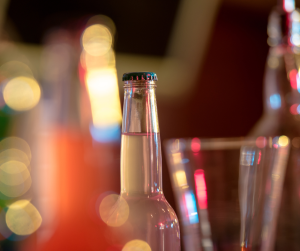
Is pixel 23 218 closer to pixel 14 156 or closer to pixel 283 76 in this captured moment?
pixel 14 156

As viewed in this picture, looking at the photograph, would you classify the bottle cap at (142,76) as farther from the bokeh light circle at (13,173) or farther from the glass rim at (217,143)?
the bokeh light circle at (13,173)

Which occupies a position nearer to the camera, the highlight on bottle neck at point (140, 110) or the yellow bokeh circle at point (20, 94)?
the highlight on bottle neck at point (140, 110)

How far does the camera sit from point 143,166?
0.28 m

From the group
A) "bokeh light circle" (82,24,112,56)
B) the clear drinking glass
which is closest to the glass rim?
the clear drinking glass

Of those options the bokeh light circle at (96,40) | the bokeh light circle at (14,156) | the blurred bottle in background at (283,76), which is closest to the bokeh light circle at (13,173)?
the bokeh light circle at (14,156)

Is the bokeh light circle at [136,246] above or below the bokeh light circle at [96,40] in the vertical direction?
below

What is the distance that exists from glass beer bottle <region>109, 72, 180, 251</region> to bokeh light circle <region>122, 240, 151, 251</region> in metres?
0.01

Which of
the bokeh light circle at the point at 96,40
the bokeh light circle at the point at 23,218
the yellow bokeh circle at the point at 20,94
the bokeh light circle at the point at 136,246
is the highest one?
the bokeh light circle at the point at 96,40

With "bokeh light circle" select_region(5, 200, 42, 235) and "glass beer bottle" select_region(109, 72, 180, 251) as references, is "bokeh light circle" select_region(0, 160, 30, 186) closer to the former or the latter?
"bokeh light circle" select_region(5, 200, 42, 235)

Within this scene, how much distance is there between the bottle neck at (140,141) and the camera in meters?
0.28

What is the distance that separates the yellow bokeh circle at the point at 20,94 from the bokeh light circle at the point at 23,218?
0.14 metres

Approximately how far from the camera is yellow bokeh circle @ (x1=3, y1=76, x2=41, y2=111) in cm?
50

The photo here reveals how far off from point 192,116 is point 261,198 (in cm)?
60

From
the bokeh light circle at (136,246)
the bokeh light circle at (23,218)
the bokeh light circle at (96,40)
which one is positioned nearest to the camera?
the bokeh light circle at (136,246)
